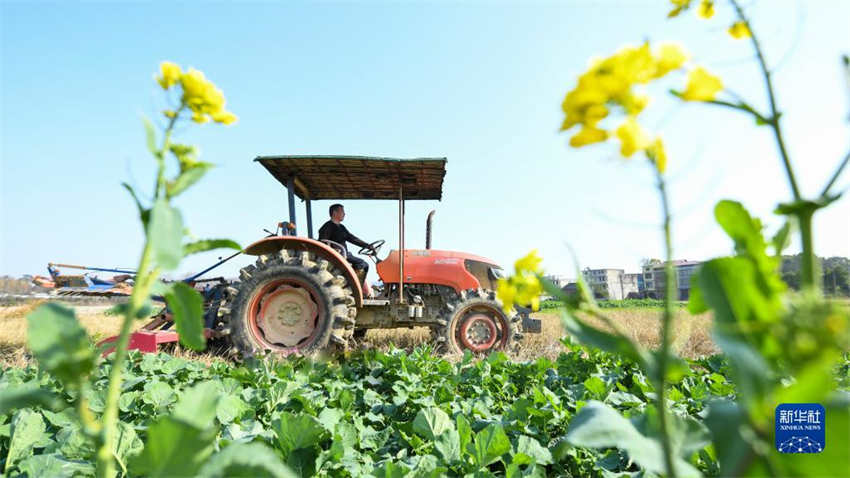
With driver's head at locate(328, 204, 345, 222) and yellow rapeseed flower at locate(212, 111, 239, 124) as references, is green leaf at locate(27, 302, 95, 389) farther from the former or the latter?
driver's head at locate(328, 204, 345, 222)

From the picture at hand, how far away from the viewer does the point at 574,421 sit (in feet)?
1.52

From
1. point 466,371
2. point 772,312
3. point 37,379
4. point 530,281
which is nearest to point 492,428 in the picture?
point 530,281

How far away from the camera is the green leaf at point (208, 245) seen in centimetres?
50

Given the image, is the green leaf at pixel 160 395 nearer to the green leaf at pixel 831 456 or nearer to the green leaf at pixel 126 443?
the green leaf at pixel 126 443

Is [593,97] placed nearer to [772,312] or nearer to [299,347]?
[772,312]

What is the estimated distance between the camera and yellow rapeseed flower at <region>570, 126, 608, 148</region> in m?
0.40

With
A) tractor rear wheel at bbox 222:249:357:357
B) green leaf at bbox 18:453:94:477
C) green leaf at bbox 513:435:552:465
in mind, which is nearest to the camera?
green leaf at bbox 18:453:94:477

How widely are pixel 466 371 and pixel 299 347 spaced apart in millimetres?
2383

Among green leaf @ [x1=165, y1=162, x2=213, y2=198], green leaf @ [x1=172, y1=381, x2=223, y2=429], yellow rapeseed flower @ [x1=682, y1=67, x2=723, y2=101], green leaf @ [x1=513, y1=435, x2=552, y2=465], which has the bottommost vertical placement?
green leaf @ [x1=513, y1=435, x2=552, y2=465]

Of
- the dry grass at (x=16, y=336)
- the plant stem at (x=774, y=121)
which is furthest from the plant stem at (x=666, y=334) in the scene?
the dry grass at (x=16, y=336)

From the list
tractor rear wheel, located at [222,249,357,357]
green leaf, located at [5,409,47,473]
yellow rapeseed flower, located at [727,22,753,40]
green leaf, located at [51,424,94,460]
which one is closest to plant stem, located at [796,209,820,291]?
yellow rapeseed flower, located at [727,22,753,40]

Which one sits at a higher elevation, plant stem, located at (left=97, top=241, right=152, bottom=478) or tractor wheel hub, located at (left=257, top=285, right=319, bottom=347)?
plant stem, located at (left=97, top=241, right=152, bottom=478)

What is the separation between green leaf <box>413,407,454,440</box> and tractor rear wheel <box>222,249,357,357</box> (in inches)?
124

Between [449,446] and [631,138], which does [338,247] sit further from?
[631,138]
